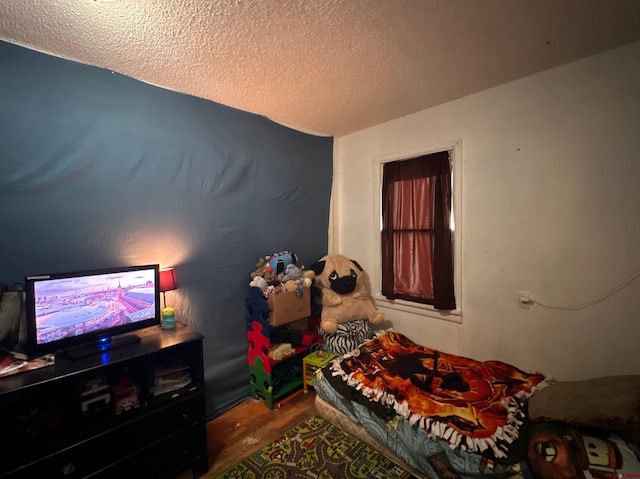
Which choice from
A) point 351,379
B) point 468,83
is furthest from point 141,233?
point 468,83

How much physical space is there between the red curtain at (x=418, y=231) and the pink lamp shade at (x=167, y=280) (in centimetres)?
183

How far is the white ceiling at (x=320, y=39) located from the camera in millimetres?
1324

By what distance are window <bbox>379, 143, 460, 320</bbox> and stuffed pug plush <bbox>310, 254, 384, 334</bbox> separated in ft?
0.79

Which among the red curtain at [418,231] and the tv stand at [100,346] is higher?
the red curtain at [418,231]

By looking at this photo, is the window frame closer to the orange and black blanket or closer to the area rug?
the orange and black blanket

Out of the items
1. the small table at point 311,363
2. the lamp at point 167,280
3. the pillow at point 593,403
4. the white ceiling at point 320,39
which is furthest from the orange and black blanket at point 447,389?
the white ceiling at point 320,39

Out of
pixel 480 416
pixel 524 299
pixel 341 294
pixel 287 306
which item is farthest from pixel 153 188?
pixel 524 299

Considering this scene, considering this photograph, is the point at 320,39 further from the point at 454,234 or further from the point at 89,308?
the point at 89,308

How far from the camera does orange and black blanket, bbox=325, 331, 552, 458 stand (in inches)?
56.5

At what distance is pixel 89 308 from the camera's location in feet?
4.97

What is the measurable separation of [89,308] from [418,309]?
94.2 inches

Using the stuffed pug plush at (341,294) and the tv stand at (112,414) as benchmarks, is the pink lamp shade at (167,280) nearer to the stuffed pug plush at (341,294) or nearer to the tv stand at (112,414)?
the tv stand at (112,414)

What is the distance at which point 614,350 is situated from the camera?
68.0 inches

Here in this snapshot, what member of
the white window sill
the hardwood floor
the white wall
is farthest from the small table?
the white wall
